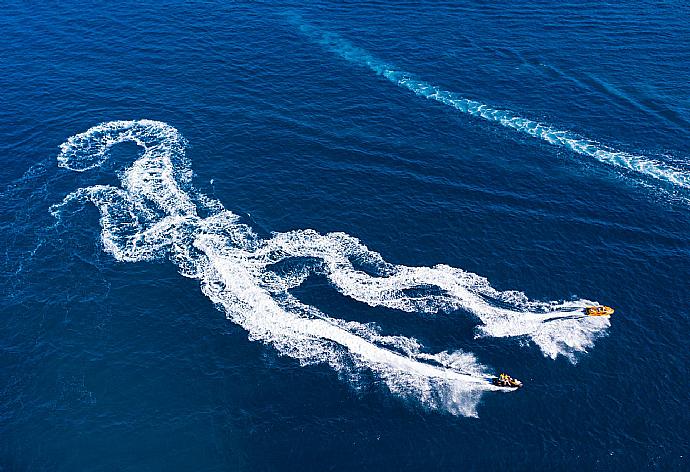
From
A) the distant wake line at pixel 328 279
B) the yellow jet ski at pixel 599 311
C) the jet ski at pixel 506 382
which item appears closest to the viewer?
the jet ski at pixel 506 382

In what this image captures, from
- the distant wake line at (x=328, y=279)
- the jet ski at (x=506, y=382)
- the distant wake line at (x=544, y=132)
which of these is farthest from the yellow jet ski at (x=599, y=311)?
the distant wake line at (x=544, y=132)

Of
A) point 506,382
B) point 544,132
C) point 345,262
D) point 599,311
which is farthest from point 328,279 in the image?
point 544,132

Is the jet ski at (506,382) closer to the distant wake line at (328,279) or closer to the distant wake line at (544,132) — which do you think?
the distant wake line at (328,279)

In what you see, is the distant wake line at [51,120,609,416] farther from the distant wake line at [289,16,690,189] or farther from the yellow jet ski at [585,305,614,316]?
the distant wake line at [289,16,690,189]

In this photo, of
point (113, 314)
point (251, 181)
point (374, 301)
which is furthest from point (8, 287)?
point (374, 301)

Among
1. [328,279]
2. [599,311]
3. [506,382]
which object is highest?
[599,311]

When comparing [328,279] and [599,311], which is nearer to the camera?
[599,311]

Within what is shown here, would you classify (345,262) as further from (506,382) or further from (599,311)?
(599,311)
